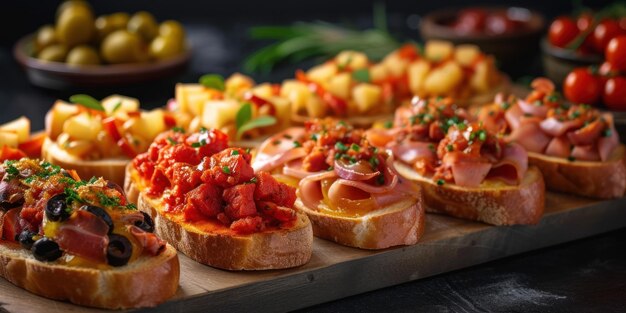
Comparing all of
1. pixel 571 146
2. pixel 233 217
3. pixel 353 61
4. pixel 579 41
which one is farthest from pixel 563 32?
pixel 233 217

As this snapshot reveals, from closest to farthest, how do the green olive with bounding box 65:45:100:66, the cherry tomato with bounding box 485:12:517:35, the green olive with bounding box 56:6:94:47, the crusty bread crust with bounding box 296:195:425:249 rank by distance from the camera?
the crusty bread crust with bounding box 296:195:425:249 < the green olive with bounding box 65:45:100:66 < the green olive with bounding box 56:6:94:47 < the cherry tomato with bounding box 485:12:517:35

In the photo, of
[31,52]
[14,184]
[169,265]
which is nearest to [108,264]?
[169,265]

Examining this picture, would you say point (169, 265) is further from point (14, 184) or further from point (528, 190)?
point (528, 190)

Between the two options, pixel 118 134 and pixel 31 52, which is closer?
pixel 118 134

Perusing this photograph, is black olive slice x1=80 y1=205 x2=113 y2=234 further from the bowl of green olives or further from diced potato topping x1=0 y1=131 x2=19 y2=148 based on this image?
the bowl of green olives

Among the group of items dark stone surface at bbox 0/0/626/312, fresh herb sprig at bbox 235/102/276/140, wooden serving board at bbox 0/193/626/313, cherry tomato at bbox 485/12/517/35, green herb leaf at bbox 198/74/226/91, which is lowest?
dark stone surface at bbox 0/0/626/312

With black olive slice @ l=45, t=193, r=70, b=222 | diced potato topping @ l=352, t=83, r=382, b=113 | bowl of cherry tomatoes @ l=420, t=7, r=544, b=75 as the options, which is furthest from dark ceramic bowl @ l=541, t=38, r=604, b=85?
black olive slice @ l=45, t=193, r=70, b=222
